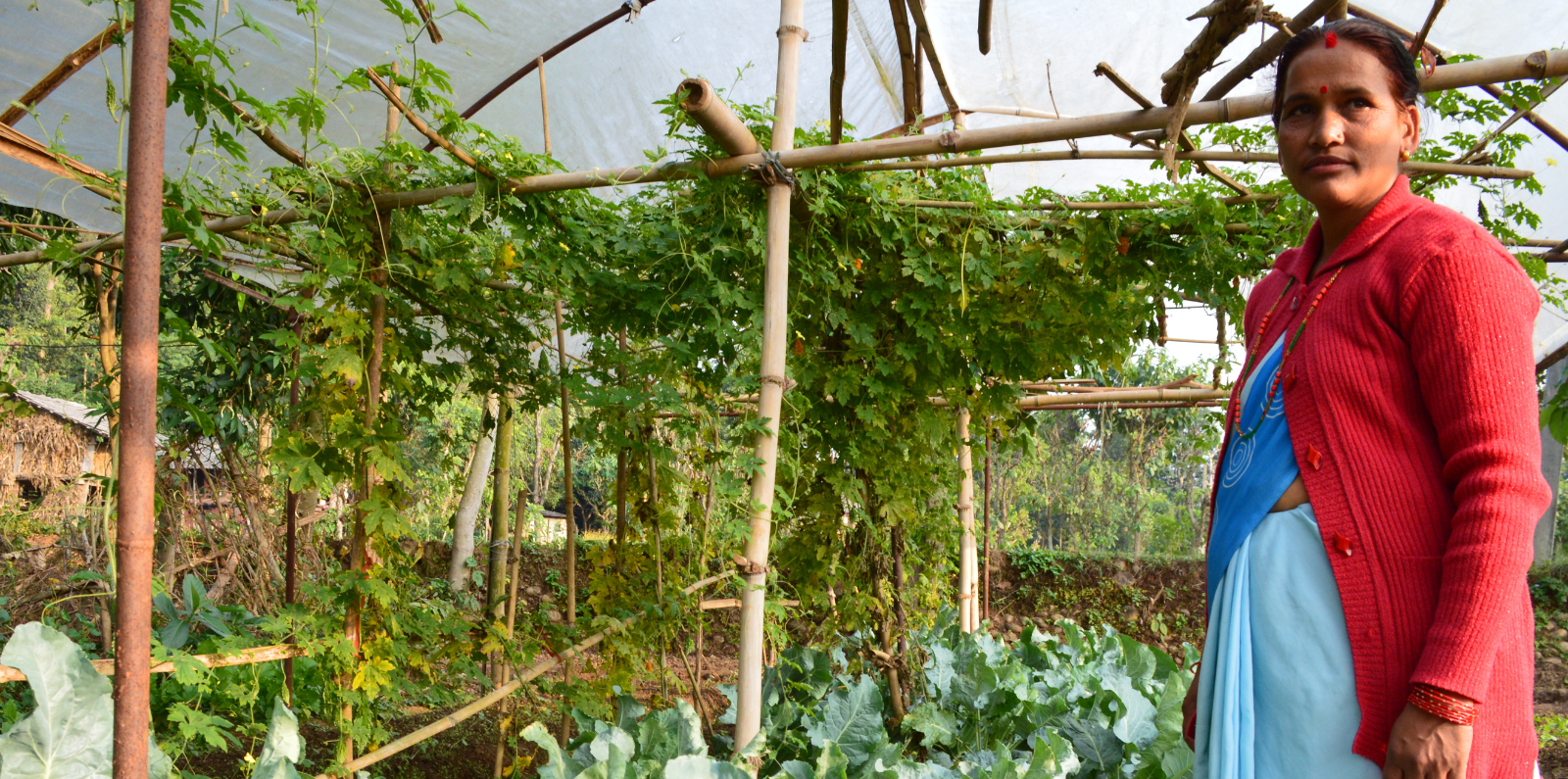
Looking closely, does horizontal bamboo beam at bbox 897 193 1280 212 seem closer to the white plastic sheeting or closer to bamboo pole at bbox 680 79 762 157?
the white plastic sheeting

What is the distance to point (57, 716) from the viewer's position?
165cm

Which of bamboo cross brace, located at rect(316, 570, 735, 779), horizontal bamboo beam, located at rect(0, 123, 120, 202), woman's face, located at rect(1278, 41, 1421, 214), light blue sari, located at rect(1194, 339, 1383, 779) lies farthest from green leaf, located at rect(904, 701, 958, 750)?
horizontal bamboo beam, located at rect(0, 123, 120, 202)

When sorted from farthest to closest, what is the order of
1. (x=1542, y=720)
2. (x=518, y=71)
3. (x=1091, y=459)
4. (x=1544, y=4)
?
(x=1091, y=459) < (x=1542, y=720) < (x=518, y=71) < (x=1544, y=4)

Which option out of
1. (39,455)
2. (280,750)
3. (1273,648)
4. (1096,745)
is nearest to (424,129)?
(280,750)

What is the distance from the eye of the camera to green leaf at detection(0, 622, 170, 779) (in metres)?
1.60

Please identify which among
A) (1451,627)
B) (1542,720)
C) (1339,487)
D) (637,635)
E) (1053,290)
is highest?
(1053,290)

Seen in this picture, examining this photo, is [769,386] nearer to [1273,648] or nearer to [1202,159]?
[1202,159]

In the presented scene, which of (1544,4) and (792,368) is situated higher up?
(1544,4)

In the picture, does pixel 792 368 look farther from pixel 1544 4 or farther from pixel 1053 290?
pixel 1544 4

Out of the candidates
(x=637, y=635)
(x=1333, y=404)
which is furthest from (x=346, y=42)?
(x=1333, y=404)

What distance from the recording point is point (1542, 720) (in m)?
4.77

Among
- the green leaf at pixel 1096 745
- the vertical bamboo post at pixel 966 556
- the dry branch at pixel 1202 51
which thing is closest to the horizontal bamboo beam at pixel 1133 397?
the vertical bamboo post at pixel 966 556

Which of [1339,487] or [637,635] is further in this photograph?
[637,635]

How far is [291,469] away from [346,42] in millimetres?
1647
